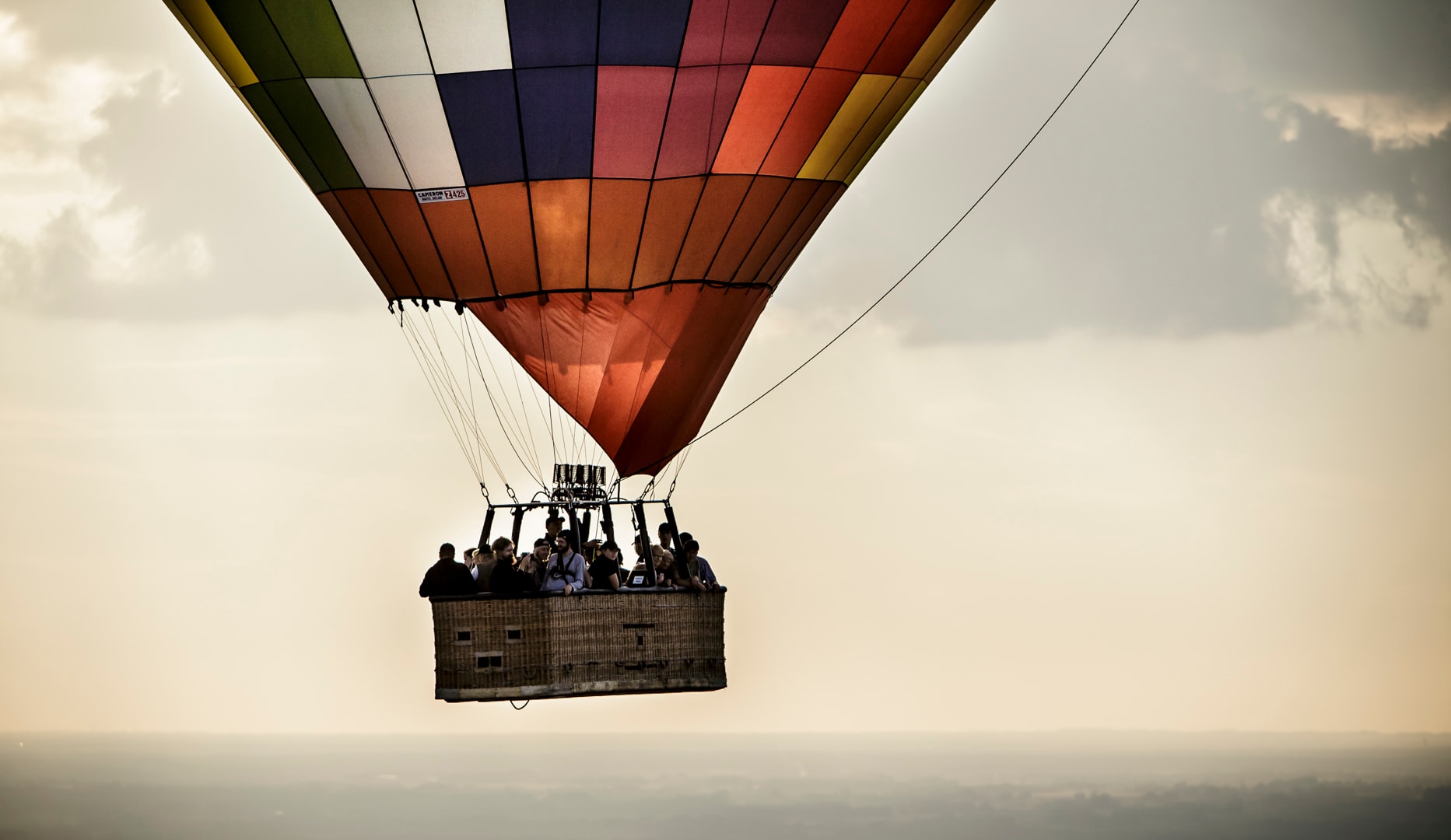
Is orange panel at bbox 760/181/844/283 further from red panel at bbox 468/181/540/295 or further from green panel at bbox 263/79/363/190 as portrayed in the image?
green panel at bbox 263/79/363/190

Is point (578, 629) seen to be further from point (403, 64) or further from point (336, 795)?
point (336, 795)

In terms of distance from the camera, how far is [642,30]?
8.09m

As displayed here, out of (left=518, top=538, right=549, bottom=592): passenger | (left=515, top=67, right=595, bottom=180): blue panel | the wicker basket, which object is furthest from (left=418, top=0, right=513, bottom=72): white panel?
the wicker basket

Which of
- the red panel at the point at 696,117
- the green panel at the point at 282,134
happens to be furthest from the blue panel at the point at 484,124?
the green panel at the point at 282,134

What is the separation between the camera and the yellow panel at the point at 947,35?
885 centimetres

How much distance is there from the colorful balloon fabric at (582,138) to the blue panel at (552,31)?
11 mm

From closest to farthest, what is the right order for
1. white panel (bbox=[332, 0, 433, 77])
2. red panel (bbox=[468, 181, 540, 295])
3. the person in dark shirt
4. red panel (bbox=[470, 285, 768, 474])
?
the person in dark shirt, white panel (bbox=[332, 0, 433, 77]), red panel (bbox=[468, 181, 540, 295]), red panel (bbox=[470, 285, 768, 474])

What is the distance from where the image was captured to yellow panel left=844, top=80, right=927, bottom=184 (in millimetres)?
9352

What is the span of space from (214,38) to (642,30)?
2.33 meters

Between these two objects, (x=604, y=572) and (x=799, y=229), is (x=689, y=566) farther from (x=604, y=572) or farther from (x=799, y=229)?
(x=799, y=229)

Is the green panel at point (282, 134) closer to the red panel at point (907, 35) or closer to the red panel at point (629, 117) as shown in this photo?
the red panel at point (629, 117)

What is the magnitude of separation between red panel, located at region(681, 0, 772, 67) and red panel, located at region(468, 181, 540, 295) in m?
1.15

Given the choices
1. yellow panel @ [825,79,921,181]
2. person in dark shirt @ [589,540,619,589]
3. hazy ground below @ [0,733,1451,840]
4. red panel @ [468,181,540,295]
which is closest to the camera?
person in dark shirt @ [589,540,619,589]

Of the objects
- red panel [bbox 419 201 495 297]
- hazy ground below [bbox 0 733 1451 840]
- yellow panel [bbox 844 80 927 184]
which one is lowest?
hazy ground below [bbox 0 733 1451 840]
